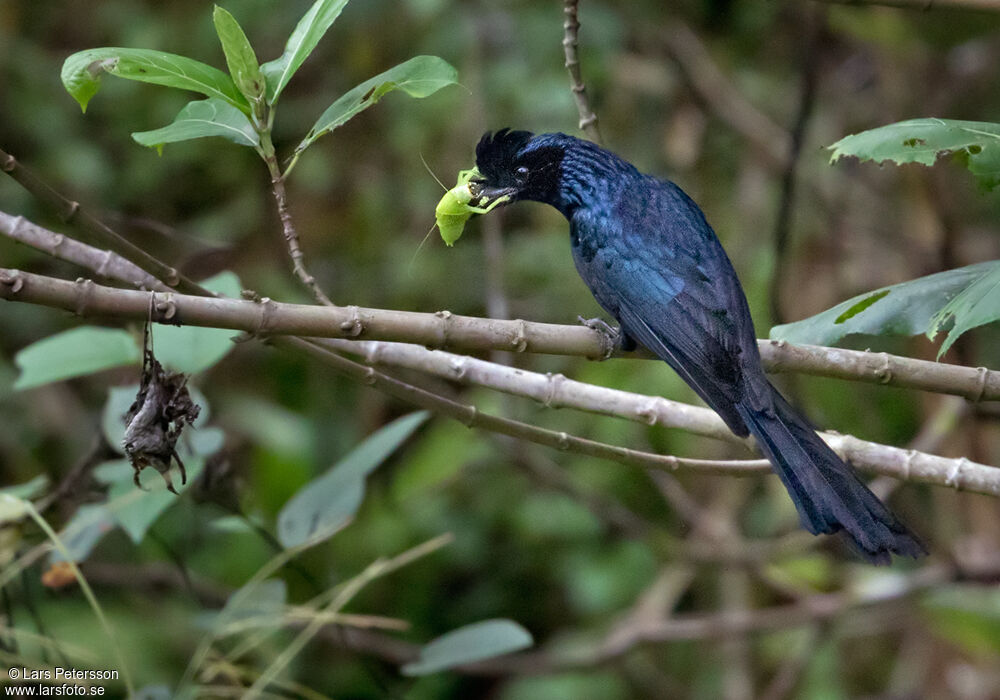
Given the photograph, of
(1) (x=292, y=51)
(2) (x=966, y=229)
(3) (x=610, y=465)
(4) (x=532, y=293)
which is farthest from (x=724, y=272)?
(2) (x=966, y=229)

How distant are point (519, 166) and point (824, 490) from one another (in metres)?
1.03

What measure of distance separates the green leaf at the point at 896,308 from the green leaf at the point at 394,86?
0.76m

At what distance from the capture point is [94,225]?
1540mm

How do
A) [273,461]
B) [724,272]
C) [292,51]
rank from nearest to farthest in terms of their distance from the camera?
[292,51] < [724,272] < [273,461]

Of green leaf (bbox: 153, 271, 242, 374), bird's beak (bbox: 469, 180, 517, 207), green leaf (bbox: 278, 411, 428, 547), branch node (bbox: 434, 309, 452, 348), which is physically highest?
bird's beak (bbox: 469, 180, 517, 207)

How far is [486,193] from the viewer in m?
2.13

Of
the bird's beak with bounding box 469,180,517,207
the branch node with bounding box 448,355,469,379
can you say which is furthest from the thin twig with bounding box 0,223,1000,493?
the bird's beak with bounding box 469,180,517,207

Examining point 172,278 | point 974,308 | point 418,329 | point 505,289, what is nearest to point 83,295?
point 172,278

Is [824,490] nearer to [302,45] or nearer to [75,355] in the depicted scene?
[302,45]

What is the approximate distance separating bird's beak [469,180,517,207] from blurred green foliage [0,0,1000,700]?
1356mm

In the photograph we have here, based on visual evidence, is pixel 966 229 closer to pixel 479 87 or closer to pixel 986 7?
pixel 479 87

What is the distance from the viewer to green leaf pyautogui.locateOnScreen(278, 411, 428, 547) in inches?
81.0

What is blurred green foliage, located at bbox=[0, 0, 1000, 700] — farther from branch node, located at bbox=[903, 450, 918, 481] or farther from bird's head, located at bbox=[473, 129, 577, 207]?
branch node, located at bbox=[903, 450, 918, 481]

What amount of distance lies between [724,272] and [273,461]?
2.23 metres
